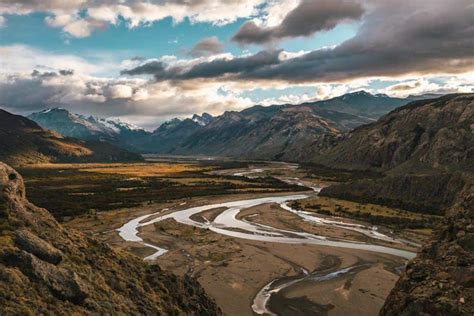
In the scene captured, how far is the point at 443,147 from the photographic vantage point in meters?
171

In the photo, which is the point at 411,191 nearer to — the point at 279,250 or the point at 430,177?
the point at 430,177

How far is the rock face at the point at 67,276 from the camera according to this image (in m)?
19.2

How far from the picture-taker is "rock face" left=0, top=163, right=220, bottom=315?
758 inches

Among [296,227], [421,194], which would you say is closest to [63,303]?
[296,227]

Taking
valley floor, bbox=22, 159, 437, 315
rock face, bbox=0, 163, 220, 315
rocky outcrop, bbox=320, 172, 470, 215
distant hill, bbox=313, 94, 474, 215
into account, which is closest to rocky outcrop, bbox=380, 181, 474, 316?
valley floor, bbox=22, 159, 437, 315

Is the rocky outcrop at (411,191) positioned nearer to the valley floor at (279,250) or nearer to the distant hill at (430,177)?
the distant hill at (430,177)

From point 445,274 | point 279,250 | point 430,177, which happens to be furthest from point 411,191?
point 445,274

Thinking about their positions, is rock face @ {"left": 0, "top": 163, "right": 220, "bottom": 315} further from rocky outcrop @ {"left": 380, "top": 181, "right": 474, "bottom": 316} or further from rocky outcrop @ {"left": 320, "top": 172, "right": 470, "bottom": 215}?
rocky outcrop @ {"left": 320, "top": 172, "right": 470, "bottom": 215}

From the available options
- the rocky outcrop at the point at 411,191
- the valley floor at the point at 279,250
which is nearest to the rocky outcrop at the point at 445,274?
the valley floor at the point at 279,250

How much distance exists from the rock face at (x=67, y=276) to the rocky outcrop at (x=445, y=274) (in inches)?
474

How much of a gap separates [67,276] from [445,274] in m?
20.6

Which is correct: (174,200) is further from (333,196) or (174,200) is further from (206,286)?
(206,286)

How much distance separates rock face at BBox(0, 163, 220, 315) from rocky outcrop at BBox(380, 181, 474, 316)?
474 inches

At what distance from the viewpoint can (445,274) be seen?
83.1 feet
